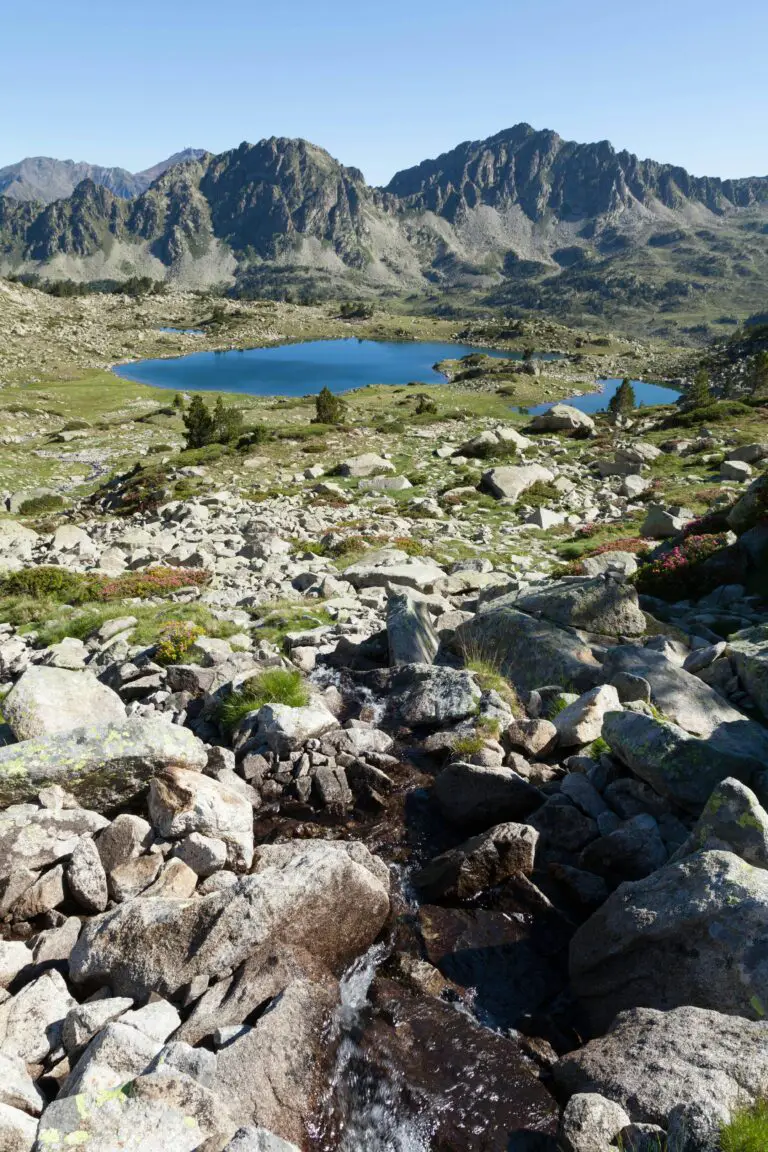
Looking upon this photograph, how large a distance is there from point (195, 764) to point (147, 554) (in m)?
19.3

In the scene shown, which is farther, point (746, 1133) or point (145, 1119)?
point (145, 1119)

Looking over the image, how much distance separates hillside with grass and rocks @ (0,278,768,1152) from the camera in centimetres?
583

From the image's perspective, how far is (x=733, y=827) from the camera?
783cm

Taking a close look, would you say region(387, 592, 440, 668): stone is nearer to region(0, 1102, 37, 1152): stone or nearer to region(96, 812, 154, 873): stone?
region(96, 812, 154, 873): stone

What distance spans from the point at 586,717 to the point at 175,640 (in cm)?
971

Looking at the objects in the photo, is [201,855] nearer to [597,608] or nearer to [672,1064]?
[672,1064]

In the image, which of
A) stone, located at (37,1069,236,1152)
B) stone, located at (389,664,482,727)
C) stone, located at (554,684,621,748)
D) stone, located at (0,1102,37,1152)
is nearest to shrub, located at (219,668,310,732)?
stone, located at (389,664,482,727)

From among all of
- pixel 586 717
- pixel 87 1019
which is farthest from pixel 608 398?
pixel 87 1019

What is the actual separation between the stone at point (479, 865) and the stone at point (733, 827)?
2.04 metres

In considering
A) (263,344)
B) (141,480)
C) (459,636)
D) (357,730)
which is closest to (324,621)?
(459,636)

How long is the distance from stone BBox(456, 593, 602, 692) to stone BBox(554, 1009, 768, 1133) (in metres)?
7.84

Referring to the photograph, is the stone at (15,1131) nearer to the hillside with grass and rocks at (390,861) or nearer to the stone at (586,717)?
the hillside with grass and rocks at (390,861)

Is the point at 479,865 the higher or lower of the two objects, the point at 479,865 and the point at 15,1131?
the lower

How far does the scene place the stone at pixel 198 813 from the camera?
29.3ft
